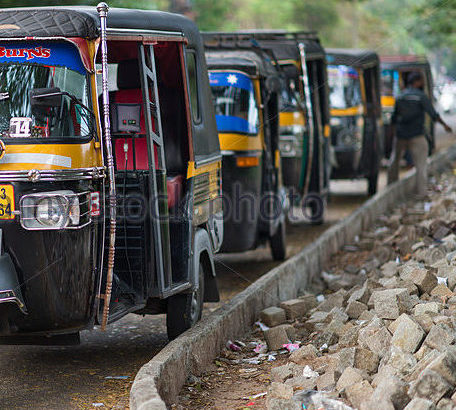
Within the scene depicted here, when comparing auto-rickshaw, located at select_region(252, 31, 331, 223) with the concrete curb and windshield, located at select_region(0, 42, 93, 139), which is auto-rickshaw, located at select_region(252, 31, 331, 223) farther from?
windshield, located at select_region(0, 42, 93, 139)

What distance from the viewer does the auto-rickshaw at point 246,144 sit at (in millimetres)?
10078

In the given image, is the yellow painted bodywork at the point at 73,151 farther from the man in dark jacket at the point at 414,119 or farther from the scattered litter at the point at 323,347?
the man in dark jacket at the point at 414,119

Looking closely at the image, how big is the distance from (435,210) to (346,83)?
4.78 meters

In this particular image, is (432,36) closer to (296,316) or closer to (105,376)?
(296,316)

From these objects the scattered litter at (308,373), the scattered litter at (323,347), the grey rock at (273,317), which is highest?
the scattered litter at (308,373)

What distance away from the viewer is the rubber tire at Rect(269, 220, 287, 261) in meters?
11.4

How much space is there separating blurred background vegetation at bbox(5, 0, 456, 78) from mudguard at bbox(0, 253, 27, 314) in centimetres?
1294

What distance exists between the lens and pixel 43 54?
5.74 m

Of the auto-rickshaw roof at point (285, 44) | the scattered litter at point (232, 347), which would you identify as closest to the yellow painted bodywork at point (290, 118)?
the auto-rickshaw roof at point (285, 44)

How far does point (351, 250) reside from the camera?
38.7 feet

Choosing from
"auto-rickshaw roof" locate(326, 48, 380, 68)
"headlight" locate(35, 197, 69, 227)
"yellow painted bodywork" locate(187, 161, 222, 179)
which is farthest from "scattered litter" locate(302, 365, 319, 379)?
"auto-rickshaw roof" locate(326, 48, 380, 68)

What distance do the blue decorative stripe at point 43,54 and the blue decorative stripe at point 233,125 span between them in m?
4.48

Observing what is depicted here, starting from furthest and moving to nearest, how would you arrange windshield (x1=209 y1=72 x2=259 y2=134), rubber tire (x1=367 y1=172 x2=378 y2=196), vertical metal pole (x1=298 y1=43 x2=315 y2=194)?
rubber tire (x1=367 y1=172 x2=378 y2=196), vertical metal pole (x1=298 y1=43 x2=315 y2=194), windshield (x1=209 y1=72 x2=259 y2=134)

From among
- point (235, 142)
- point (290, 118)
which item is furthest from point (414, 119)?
point (235, 142)
